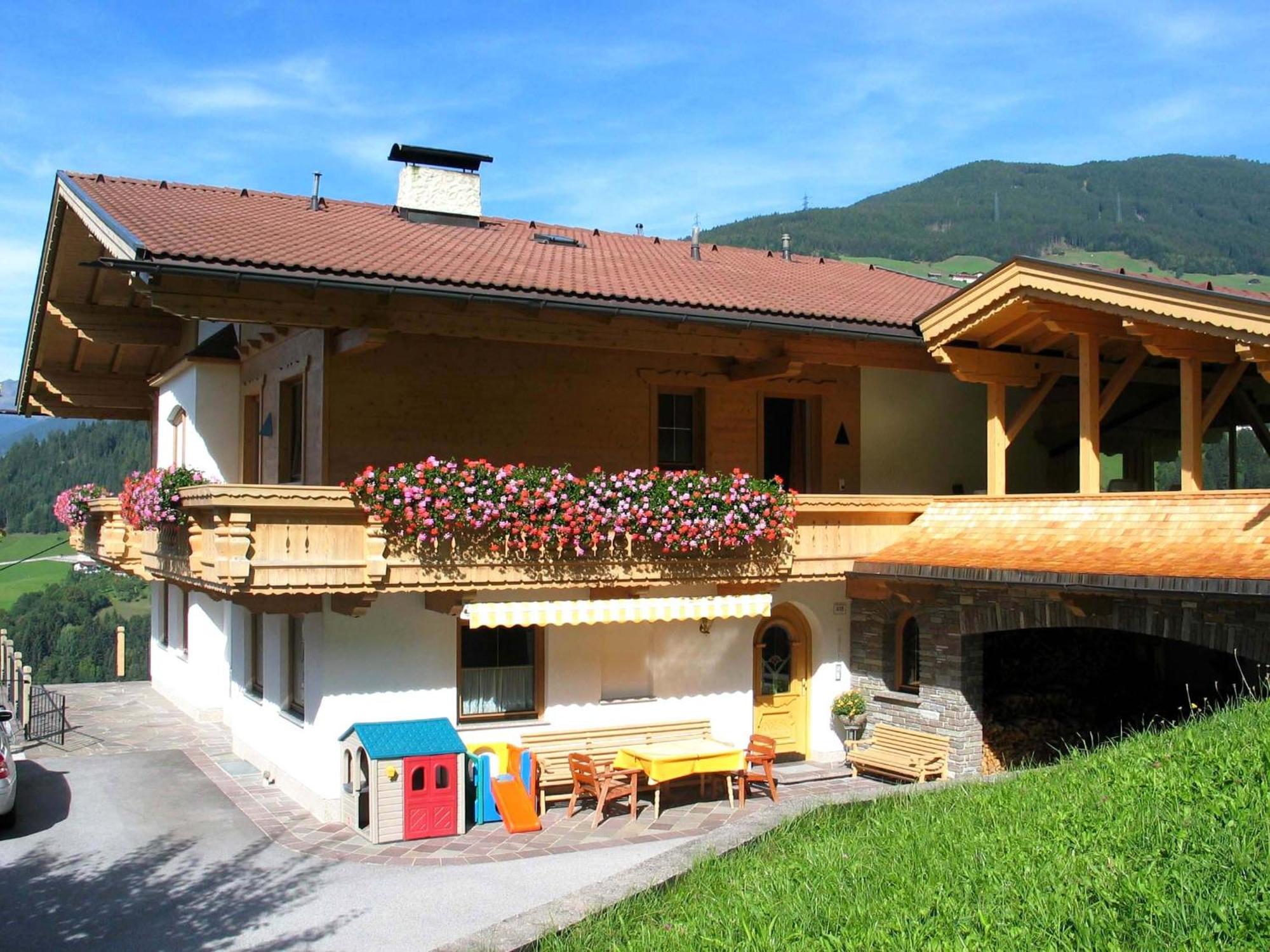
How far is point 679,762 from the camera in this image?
47.6ft

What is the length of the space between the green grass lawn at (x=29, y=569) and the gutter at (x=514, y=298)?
102 m

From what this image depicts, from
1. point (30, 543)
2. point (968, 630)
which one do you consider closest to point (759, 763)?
point (968, 630)

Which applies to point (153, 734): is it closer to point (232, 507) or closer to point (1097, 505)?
point (232, 507)

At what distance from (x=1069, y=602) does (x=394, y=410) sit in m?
8.33

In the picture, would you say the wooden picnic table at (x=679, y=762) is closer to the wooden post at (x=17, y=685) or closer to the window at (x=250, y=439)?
the window at (x=250, y=439)

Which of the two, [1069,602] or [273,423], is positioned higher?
[273,423]

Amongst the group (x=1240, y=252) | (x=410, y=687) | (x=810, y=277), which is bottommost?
(x=410, y=687)

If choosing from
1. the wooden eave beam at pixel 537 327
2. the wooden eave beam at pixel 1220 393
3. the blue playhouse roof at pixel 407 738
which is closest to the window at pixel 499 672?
the blue playhouse roof at pixel 407 738

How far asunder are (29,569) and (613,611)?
118439 millimetres

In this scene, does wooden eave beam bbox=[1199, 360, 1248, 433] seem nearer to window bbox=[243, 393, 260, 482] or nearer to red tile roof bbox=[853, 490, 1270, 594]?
red tile roof bbox=[853, 490, 1270, 594]

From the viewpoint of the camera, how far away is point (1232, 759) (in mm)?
7559

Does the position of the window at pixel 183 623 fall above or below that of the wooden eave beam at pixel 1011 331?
below

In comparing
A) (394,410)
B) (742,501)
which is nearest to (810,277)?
(742,501)

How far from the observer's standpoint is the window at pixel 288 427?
17094mm
